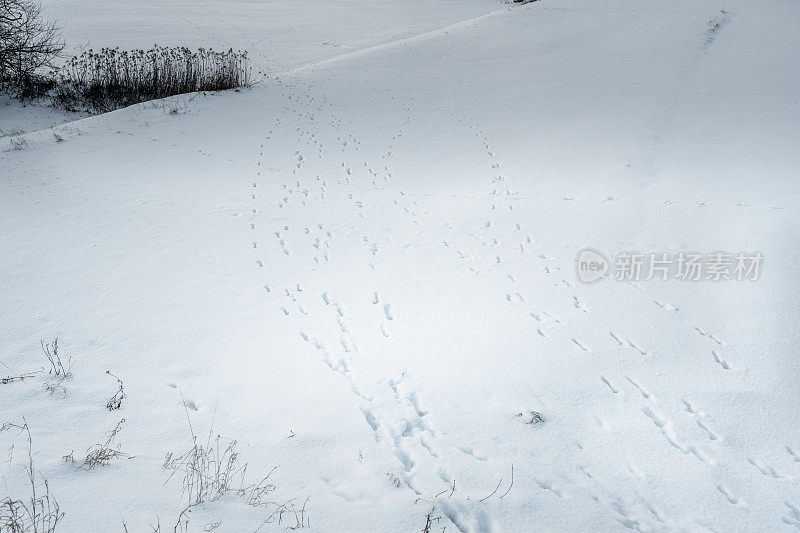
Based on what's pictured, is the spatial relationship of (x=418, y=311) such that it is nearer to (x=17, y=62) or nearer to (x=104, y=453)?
(x=104, y=453)

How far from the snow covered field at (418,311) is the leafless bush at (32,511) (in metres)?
0.08

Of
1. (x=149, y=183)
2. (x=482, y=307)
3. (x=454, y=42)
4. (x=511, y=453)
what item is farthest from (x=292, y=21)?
(x=511, y=453)

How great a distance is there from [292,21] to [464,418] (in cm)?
2918

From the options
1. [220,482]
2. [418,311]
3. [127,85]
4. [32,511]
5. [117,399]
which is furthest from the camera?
[127,85]

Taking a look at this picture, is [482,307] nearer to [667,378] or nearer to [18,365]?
[667,378]

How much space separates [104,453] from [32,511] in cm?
56

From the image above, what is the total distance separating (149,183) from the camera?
850cm

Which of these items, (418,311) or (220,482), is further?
(418,311)

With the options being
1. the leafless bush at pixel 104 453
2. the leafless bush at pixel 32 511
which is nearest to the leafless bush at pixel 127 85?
the leafless bush at pixel 104 453

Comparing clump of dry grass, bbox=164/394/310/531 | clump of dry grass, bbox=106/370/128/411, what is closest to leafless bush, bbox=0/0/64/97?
clump of dry grass, bbox=106/370/128/411

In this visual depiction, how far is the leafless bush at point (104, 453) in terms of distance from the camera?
305cm

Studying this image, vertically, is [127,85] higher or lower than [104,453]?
higher

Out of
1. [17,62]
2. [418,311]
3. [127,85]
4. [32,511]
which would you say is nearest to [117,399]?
[32,511]

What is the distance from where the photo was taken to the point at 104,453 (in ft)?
10.4
